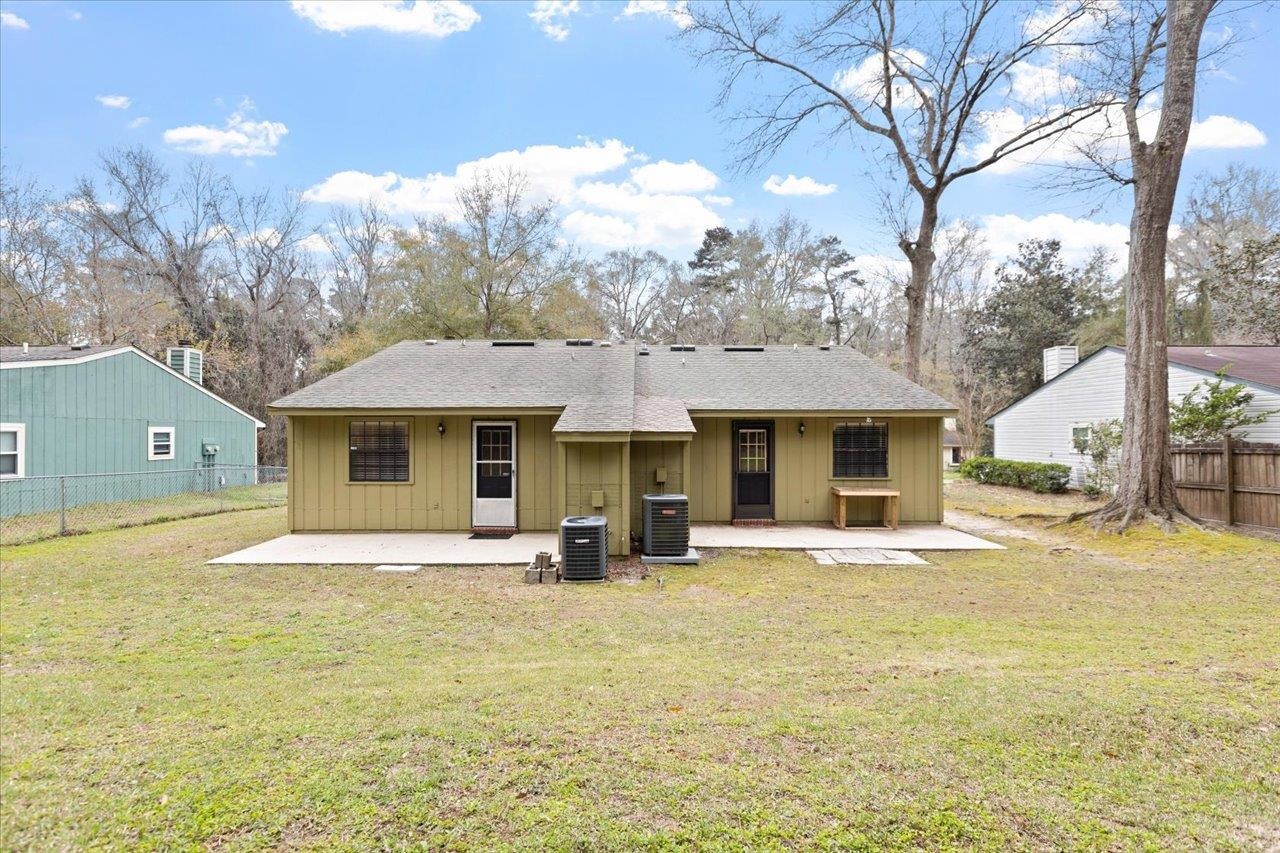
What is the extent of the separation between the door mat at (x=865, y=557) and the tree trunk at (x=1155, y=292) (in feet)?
13.8

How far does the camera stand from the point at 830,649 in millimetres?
4359

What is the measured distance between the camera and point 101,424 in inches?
511

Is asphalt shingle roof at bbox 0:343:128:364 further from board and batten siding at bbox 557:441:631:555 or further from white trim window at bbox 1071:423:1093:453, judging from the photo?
white trim window at bbox 1071:423:1093:453

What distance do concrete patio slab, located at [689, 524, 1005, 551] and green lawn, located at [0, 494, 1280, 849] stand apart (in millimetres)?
2461

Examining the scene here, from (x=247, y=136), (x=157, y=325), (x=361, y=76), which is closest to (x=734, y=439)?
Result: (x=361, y=76)

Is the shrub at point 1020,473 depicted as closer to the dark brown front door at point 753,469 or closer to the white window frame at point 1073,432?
the white window frame at point 1073,432

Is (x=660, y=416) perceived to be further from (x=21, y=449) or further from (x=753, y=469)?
(x=21, y=449)

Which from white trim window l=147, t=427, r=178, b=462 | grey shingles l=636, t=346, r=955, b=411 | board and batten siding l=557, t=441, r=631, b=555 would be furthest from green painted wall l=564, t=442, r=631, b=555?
white trim window l=147, t=427, r=178, b=462

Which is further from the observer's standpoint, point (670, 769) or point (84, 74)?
point (84, 74)

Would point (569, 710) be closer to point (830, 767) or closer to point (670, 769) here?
point (670, 769)

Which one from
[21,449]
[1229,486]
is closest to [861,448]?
[1229,486]

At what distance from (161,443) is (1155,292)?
70.0 ft

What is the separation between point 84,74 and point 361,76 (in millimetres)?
6589

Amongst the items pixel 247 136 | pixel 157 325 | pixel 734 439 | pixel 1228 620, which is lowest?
pixel 1228 620
